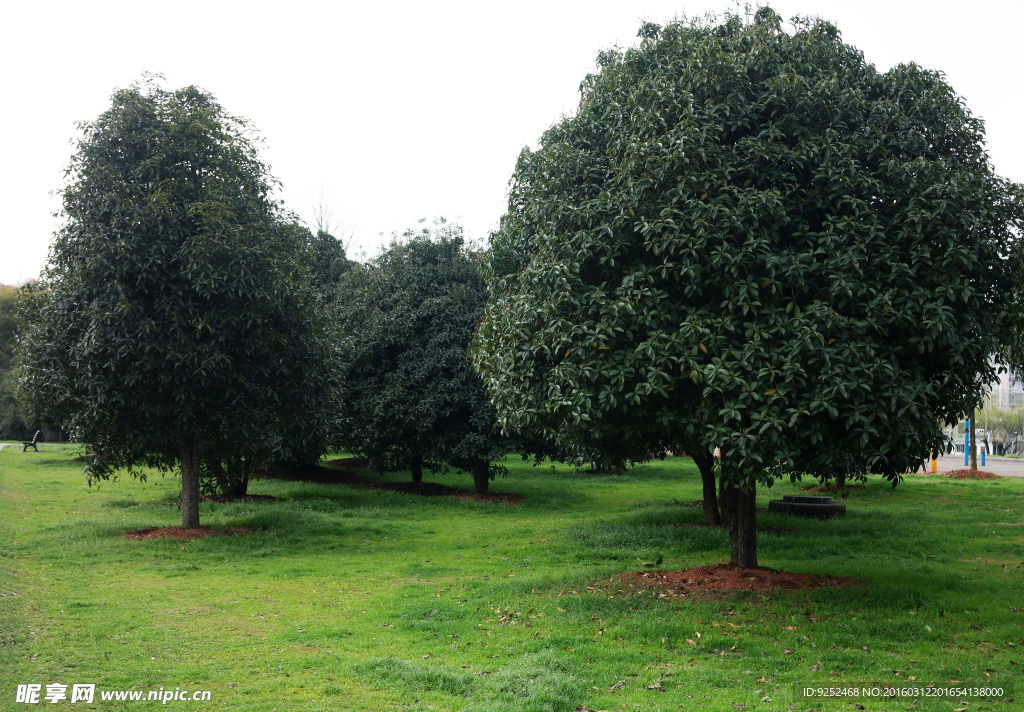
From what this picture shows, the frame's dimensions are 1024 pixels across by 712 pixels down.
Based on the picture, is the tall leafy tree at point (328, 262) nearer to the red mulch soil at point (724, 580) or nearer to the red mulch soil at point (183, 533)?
the red mulch soil at point (183, 533)

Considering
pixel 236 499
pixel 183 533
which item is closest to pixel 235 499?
pixel 236 499

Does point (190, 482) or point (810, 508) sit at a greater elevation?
point (190, 482)

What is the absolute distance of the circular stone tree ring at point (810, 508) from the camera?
17.2 m

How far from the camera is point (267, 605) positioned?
9.62 meters

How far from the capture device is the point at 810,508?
17.3 m

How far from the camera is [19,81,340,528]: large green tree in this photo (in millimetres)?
13445

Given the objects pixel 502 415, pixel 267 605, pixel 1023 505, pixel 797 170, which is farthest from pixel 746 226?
pixel 1023 505

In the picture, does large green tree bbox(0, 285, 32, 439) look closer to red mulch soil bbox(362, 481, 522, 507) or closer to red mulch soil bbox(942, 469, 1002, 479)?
red mulch soil bbox(362, 481, 522, 507)

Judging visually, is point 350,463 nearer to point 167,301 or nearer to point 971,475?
point 167,301

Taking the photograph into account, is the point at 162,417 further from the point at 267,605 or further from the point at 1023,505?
the point at 1023,505

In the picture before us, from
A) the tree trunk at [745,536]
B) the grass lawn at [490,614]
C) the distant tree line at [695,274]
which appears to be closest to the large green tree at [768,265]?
the distant tree line at [695,274]

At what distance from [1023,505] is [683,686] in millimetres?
18106

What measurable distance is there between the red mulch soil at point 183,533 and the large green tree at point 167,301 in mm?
431

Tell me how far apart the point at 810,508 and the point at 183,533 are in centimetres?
1389
